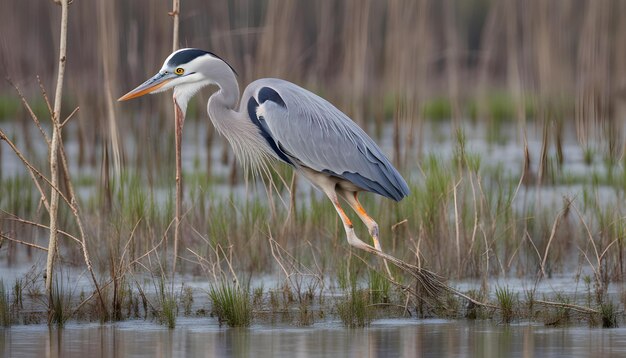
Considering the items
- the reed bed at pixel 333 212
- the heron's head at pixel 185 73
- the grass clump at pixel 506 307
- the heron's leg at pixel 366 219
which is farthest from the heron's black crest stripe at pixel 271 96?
the grass clump at pixel 506 307

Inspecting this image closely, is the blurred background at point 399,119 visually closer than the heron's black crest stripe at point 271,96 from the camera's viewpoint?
No

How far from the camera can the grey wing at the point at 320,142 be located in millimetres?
6426

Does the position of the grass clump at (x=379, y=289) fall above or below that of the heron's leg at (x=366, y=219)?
below

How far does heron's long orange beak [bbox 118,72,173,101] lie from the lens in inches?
247

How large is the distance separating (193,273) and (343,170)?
Answer: 1.19 meters

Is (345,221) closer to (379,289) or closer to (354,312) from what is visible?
(379,289)

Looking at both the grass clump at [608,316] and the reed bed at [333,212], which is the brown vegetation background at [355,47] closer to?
the reed bed at [333,212]

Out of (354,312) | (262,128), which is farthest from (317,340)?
(262,128)

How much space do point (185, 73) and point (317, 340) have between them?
2038 millimetres

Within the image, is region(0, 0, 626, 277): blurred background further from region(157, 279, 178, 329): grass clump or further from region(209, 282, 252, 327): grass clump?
region(209, 282, 252, 327): grass clump

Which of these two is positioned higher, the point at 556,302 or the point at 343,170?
the point at 343,170

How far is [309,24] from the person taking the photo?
21438mm

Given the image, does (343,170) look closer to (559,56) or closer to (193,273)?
(193,273)

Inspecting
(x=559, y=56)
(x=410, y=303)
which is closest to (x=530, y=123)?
(x=559, y=56)
